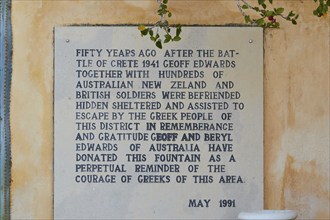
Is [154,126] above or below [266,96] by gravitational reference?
below

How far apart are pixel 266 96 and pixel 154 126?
2.22 feet

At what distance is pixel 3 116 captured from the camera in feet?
13.5

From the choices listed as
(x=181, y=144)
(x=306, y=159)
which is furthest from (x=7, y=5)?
(x=306, y=159)

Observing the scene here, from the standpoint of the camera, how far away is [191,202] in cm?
408

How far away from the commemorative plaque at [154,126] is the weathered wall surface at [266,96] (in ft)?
0.23

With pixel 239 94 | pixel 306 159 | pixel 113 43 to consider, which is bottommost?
pixel 306 159

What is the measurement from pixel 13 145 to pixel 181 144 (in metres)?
0.97

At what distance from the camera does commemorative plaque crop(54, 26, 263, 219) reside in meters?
4.08

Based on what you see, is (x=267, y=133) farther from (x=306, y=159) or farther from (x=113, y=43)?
(x=113, y=43)

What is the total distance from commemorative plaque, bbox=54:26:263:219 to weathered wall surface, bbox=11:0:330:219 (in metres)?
0.07

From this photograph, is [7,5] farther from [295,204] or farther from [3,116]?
[295,204]

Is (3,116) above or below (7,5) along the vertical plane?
below

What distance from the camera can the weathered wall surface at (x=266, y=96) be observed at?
412cm

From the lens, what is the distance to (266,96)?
4.16 m
